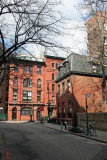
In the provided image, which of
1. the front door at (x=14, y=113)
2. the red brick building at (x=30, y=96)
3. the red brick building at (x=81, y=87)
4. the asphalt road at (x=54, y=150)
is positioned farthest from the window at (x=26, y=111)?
the asphalt road at (x=54, y=150)

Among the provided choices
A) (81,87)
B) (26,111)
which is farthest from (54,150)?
(26,111)

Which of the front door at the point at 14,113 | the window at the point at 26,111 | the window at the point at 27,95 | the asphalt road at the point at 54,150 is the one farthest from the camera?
the window at the point at 27,95

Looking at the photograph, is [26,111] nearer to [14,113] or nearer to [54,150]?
[14,113]

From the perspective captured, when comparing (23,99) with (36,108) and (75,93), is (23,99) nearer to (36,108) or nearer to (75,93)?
(36,108)

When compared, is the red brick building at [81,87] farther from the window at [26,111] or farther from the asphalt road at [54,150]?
the window at [26,111]

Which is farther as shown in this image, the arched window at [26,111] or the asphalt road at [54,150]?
the arched window at [26,111]

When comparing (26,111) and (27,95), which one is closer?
(26,111)

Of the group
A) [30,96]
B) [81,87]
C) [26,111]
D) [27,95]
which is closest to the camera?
[81,87]

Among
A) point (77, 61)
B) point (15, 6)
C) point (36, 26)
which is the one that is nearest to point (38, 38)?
point (36, 26)

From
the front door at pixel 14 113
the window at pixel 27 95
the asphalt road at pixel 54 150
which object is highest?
the window at pixel 27 95

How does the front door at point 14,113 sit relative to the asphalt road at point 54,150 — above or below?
below

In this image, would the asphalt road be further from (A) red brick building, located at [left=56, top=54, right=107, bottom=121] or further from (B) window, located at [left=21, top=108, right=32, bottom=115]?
(B) window, located at [left=21, top=108, right=32, bottom=115]

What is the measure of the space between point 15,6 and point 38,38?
1.82m

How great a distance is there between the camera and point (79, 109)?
1074 inches
